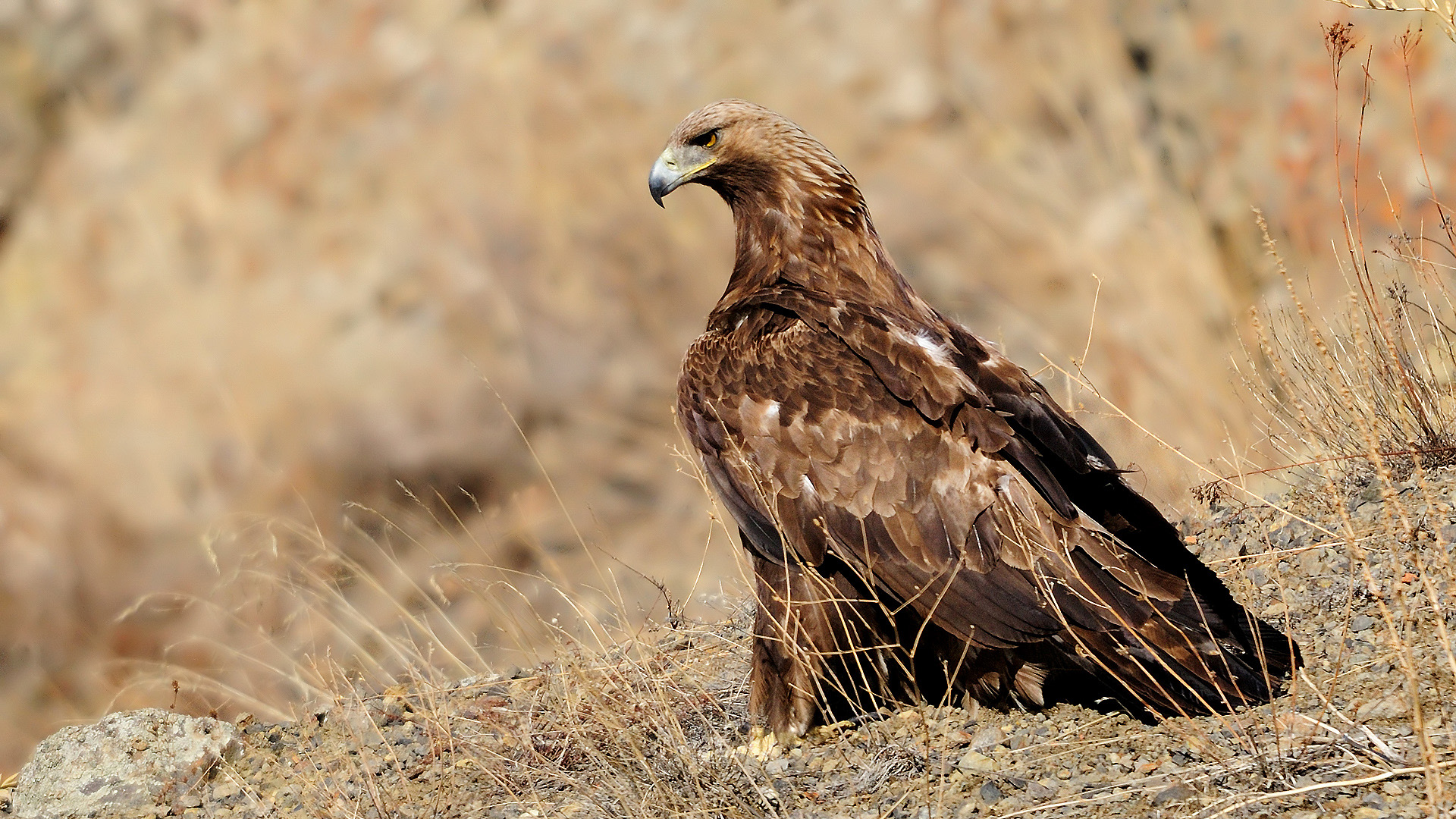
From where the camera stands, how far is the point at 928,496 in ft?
9.67

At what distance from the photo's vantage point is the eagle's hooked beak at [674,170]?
3.80 m

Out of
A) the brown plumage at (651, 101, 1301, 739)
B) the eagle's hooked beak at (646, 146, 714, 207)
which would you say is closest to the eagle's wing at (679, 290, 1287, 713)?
the brown plumage at (651, 101, 1301, 739)

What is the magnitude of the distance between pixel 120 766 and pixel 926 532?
2634 millimetres

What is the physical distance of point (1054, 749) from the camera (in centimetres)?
276

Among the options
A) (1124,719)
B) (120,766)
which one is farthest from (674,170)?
(120,766)

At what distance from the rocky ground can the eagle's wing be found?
8.3 inches

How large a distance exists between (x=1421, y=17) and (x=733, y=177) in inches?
158

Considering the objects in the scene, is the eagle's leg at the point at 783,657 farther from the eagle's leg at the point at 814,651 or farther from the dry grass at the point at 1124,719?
the dry grass at the point at 1124,719

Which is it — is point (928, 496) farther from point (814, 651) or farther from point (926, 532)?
point (814, 651)

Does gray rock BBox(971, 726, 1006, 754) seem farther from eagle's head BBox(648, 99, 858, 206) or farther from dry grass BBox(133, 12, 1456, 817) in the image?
eagle's head BBox(648, 99, 858, 206)

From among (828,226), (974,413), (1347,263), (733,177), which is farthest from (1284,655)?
(1347,263)

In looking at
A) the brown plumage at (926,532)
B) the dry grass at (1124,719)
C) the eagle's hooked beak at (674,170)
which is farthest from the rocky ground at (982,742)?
the eagle's hooked beak at (674,170)

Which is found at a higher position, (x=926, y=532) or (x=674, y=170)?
(x=674, y=170)

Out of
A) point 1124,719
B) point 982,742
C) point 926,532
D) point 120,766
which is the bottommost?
point 120,766
